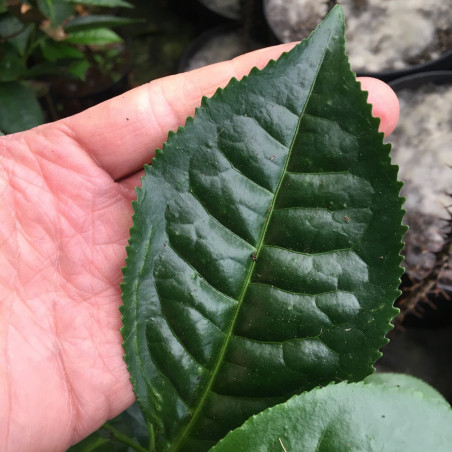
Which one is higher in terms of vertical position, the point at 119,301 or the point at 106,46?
the point at 106,46

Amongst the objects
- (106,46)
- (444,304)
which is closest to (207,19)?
(106,46)

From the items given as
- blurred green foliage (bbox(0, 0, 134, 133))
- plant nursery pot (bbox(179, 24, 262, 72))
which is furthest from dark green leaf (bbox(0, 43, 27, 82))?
plant nursery pot (bbox(179, 24, 262, 72))

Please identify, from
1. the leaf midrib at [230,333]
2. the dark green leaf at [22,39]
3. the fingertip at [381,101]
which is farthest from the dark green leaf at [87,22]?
the leaf midrib at [230,333]

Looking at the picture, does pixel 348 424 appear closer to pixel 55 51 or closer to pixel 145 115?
pixel 145 115

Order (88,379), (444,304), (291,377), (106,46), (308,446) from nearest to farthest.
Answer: (308,446) < (291,377) < (88,379) < (444,304) < (106,46)

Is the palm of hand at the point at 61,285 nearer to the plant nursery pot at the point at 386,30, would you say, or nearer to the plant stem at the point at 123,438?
the plant stem at the point at 123,438

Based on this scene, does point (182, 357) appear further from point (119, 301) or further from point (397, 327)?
point (397, 327)
